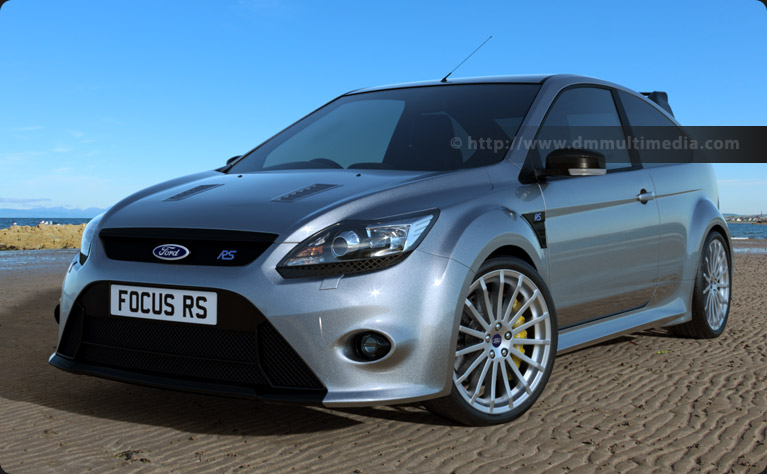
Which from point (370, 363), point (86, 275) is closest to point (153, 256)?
point (86, 275)

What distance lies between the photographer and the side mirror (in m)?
4.07

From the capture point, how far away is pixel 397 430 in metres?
3.59

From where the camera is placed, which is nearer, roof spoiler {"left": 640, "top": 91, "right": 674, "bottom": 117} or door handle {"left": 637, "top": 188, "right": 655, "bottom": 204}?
door handle {"left": 637, "top": 188, "right": 655, "bottom": 204}

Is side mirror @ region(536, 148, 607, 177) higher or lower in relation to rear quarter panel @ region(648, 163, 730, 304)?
higher

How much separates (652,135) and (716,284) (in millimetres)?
1399

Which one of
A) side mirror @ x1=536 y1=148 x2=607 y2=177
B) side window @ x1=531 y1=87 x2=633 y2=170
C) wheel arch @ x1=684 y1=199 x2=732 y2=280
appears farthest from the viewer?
wheel arch @ x1=684 y1=199 x2=732 y2=280

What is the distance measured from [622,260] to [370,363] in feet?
7.04

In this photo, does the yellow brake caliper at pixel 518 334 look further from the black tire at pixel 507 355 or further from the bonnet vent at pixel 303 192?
the bonnet vent at pixel 303 192

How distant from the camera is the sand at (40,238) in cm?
2505

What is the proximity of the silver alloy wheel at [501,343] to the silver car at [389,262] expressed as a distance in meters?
0.01

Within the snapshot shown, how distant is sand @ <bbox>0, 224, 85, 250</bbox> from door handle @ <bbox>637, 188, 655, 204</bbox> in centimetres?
2234

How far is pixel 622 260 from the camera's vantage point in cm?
469

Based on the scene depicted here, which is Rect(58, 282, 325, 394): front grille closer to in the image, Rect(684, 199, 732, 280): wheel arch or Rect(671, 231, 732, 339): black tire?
Rect(684, 199, 732, 280): wheel arch

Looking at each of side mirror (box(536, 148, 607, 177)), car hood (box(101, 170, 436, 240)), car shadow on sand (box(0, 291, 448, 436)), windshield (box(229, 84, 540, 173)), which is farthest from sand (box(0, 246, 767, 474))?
windshield (box(229, 84, 540, 173))
